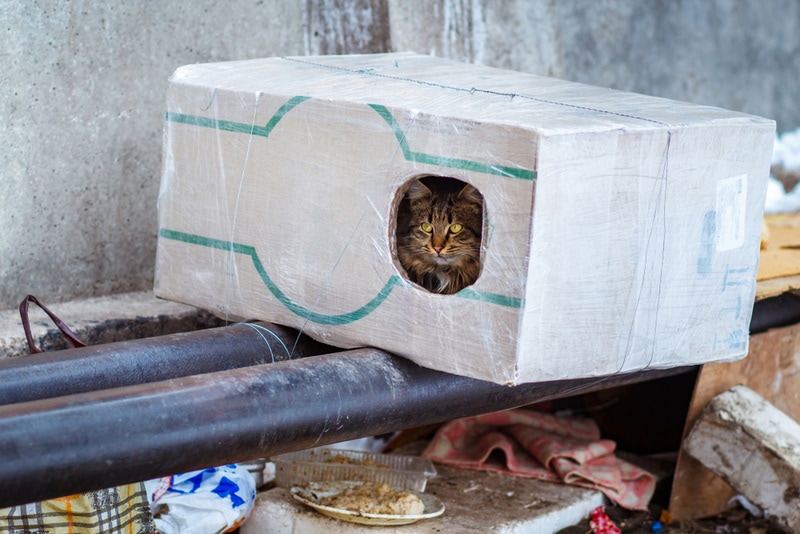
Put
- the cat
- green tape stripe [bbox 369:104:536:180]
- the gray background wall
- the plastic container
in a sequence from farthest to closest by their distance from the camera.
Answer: the plastic container → the gray background wall → the cat → green tape stripe [bbox 369:104:536:180]

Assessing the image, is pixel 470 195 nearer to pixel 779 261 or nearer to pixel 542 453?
pixel 542 453

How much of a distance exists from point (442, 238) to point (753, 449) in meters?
1.41

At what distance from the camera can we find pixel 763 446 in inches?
118

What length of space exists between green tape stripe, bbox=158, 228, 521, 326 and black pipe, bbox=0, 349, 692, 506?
116 millimetres

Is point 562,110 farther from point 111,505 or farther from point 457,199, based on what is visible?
point 111,505

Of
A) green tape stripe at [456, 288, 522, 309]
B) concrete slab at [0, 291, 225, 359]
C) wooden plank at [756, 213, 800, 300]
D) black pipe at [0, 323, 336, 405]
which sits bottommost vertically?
concrete slab at [0, 291, 225, 359]

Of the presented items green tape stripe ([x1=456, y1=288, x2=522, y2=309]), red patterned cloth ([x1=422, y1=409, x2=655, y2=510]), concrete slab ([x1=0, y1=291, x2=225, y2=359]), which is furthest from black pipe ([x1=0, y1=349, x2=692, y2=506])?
concrete slab ([x1=0, y1=291, x2=225, y2=359])

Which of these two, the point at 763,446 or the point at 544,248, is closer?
the point at 544,248

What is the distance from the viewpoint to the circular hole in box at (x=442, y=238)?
2359 mm

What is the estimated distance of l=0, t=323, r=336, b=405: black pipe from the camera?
6.47 feet

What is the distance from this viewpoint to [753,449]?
3.05 meters

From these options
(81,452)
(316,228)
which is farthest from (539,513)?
(81,452)

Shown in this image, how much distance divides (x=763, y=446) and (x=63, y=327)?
7.08 feet

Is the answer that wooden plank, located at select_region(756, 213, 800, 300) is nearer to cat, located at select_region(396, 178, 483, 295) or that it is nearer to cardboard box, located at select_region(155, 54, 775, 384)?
cardboard box, located at select_region(155, 54, 775, 384)
